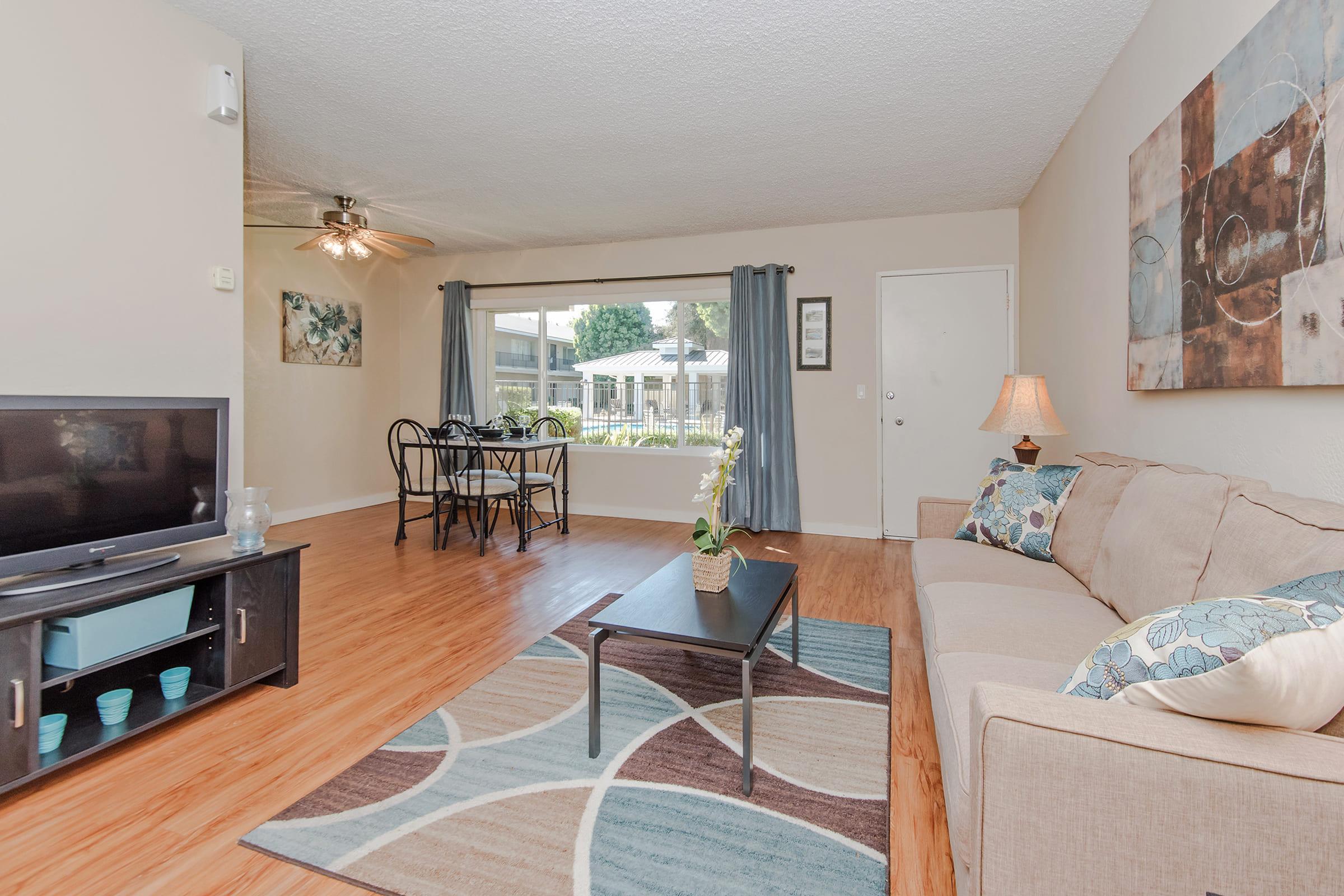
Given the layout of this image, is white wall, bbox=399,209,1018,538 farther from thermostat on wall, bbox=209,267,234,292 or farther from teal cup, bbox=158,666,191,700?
teal cup, bbox=158,666,191,700

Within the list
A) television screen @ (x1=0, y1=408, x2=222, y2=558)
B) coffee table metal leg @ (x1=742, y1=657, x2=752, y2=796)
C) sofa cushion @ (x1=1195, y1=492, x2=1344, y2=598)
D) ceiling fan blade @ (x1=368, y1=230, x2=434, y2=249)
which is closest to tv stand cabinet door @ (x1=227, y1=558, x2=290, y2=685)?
television screen @ (x1=0, y1=408, x2=222, y2=558)

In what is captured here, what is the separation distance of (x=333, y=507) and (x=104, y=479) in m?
4.18

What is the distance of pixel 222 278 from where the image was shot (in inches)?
96.2

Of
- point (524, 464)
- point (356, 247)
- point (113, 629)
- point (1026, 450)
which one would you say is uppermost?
point (356, 247)

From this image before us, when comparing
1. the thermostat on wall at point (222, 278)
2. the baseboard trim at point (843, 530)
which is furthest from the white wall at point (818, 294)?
the thermostat on wall at point (222, 278)

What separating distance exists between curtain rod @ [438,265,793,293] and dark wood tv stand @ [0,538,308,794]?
3943 mm

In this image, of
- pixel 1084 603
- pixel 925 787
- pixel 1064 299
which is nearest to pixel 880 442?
pixel 1064 299

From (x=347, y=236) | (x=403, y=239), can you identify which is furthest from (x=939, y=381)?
(x=347, y=236)

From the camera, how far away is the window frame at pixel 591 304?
18.4 ft

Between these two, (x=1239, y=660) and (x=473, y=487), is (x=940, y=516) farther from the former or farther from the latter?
(x=473, y=487)

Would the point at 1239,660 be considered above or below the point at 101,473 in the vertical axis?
below

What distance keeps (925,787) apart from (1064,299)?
2862 millimetres

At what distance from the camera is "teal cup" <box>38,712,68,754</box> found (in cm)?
173

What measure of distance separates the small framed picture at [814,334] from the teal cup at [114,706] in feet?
14.8
